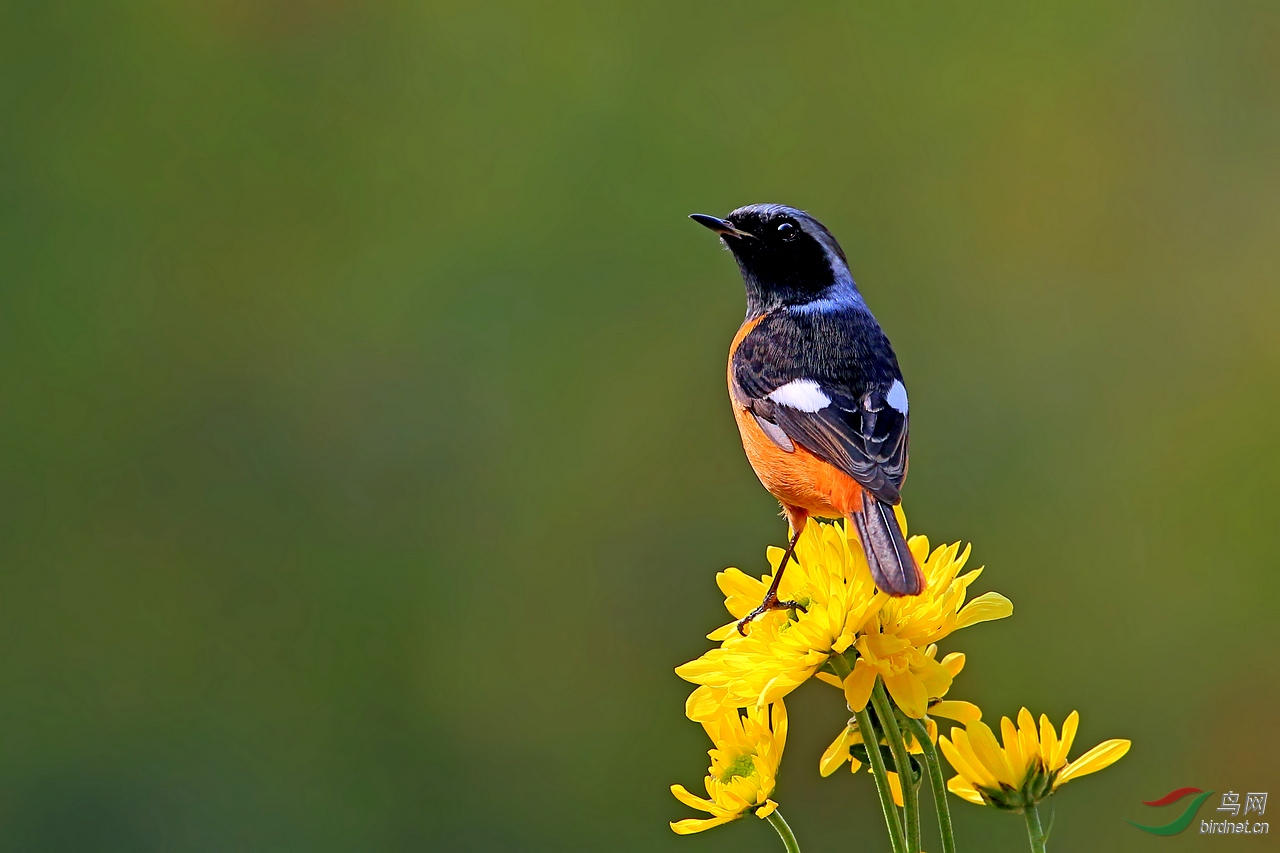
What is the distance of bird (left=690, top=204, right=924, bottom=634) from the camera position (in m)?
1.70

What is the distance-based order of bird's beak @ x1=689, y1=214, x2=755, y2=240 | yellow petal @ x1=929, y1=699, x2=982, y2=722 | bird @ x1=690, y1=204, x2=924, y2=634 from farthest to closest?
bird's beak @ x1=689, y1=214, x2=755, y2=240 < bird @ x1=690, y1=204, x2=924, y2=634 < yellow petal @ x1=929, y1=699, x2=982, y2=722

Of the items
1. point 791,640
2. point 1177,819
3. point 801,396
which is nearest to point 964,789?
point 791,640

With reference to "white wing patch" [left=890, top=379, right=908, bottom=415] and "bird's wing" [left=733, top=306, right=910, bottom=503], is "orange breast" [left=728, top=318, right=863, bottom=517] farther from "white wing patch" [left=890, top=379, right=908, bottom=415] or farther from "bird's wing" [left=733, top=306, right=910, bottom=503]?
"white wing patch" [left=890, top=379, right=908, bottom=415]

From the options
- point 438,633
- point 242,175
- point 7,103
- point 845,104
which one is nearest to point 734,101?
point 845,104

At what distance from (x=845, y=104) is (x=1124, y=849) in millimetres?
2911

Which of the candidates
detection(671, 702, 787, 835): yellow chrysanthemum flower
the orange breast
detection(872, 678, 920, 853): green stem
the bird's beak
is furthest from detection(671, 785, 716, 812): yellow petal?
the bird's beak

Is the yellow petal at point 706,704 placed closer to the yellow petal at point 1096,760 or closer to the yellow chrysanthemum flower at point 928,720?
the yellow chrysanthemum flower at point 928,720

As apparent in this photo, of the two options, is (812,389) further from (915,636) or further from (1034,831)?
(1034,831)

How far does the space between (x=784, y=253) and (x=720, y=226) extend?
0.57 feet

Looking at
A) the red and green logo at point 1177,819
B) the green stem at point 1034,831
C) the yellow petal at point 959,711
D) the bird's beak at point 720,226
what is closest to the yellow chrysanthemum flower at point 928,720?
the yellow petal at point 959,711

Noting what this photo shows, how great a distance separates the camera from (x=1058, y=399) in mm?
4414

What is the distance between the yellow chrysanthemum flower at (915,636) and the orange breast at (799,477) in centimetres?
40

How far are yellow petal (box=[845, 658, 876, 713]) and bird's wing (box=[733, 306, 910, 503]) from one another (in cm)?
49

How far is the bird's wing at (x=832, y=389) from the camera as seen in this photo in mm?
1837
